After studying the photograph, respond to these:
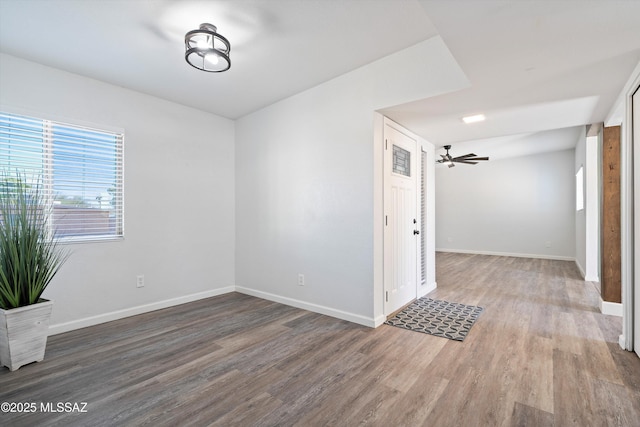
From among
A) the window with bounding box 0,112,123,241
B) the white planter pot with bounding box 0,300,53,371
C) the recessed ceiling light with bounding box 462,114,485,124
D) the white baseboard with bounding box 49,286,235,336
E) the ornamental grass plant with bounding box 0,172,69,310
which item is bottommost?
the white baseboard with bounding box 49,286,235,336

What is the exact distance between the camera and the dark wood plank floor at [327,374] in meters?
1.67

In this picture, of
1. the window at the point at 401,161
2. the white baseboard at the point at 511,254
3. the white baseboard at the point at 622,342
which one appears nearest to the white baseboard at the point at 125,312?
the window at the point at 401,161

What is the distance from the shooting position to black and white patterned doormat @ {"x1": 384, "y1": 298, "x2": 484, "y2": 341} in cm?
283

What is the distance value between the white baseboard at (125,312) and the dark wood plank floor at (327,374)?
10cm

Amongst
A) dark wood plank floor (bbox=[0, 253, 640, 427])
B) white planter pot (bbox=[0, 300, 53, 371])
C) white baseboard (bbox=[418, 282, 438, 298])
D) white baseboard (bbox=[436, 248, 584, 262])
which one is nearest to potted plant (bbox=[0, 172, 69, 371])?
white planter pot (bbox=[0, 300, 53, 371])

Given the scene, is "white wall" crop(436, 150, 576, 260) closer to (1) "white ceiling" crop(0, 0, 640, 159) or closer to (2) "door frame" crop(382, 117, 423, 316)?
(1) "white ceiling" crop(0, 0, 640, 159)

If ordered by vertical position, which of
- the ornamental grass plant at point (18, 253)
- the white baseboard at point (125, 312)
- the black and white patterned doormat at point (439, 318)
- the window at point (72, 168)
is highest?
the window at point (72, 168)

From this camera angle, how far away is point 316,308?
3.40 m

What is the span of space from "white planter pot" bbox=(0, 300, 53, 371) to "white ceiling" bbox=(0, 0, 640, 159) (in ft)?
7.39

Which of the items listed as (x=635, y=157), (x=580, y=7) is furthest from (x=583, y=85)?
(x=580, y=7)

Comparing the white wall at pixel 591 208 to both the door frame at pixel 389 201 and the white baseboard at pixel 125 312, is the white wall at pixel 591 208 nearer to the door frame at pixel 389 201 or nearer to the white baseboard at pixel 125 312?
the door frame at pixel 389 201

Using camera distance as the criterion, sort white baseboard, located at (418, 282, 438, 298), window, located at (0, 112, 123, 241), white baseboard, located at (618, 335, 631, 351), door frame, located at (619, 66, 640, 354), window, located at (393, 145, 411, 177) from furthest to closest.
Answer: white baseboard, located at (418, 282, 438, 298)
window, located at (393, 145, 411, 177)
window, located at (0, 112, 123, 241)
white baseboard, located at (618, 335, 631, 351)
door frame, located at (619, 66, 640, 354)

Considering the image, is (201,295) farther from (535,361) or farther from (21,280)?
(535,361)

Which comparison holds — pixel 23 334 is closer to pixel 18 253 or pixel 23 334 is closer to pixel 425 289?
pixel 18 253
